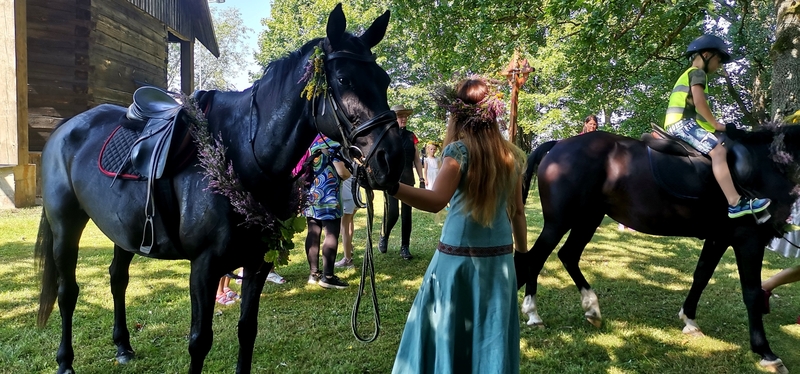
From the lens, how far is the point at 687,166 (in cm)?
384

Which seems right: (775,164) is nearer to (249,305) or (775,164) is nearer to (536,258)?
(536,258)

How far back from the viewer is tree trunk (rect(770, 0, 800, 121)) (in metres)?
6.16

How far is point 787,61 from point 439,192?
7.05 metres

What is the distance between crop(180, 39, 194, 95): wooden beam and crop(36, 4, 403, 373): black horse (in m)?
12.4

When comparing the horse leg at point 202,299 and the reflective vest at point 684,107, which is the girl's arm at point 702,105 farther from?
the horse leg at point 202,299

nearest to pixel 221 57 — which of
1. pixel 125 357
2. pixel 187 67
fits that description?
pixel 187 67

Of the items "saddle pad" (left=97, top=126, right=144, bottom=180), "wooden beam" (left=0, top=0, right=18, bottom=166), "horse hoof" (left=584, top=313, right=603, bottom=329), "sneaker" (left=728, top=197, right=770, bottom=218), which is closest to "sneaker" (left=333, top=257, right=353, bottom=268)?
"horse hoof" (left=584, top=313, right=603, bottom=329)

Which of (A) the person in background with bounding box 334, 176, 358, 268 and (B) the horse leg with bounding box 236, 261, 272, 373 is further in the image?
(A) the person in background with bounding box 334, 176, 358, 268

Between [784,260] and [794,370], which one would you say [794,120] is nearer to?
[794,370]

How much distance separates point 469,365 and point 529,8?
352 inches

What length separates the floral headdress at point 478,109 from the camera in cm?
213

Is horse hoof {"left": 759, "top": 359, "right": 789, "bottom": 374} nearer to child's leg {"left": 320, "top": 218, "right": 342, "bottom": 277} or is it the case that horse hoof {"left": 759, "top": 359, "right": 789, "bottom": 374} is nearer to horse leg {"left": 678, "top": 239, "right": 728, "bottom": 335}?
horse leg {"left": 678, "top": 239, "right": 728, "bottom": 335}

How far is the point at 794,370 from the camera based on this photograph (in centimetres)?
330

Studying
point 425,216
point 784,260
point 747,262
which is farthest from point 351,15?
point 747,262
